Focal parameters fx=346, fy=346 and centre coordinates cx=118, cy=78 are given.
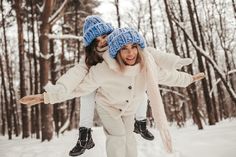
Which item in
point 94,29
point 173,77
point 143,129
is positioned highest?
point 94,29

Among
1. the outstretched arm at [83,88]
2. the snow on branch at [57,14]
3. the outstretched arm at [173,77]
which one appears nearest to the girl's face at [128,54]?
the outstretched arm at [83,88]

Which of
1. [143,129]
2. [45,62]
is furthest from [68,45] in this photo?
[143,129]

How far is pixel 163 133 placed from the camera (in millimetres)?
2910

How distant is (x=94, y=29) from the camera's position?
349 centimetres

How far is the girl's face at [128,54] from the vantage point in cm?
279

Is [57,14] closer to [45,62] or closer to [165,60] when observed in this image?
[45,62]

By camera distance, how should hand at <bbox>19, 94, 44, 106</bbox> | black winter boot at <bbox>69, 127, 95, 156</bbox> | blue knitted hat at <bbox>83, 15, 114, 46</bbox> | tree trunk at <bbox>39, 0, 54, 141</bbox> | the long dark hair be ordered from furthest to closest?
tree trunk at <bbox>39, 0, 54, 141</bbox>, blue knitted hat at <bbox>83, 15, 114, 46</bbox>, black winter boot at <bbox>69, 127, 95, 156</bbox>, the long dark hair, hand at <bbox>19, 94, 44, 106</bbox>

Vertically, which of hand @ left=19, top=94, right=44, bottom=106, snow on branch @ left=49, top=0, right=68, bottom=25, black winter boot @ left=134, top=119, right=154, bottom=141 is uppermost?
snow on branch @ left=49, top=0, right=68, bottom=25

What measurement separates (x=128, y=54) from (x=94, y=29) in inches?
32.4

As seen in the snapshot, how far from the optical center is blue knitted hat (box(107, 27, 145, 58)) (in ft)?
9.11

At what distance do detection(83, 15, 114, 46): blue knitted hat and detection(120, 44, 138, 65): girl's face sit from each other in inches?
27.4

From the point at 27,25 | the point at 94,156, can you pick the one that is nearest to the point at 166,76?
the point at 94,156

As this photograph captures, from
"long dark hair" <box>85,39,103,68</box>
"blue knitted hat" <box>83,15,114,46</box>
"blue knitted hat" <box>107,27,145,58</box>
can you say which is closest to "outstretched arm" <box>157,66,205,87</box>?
"blue knitted hat" <box>107,27,145,58</box>

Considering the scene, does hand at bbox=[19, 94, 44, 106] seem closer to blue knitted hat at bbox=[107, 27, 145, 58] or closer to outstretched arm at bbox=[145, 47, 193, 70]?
blue knitted hat at bbox=[107, 27, 145, 58]
